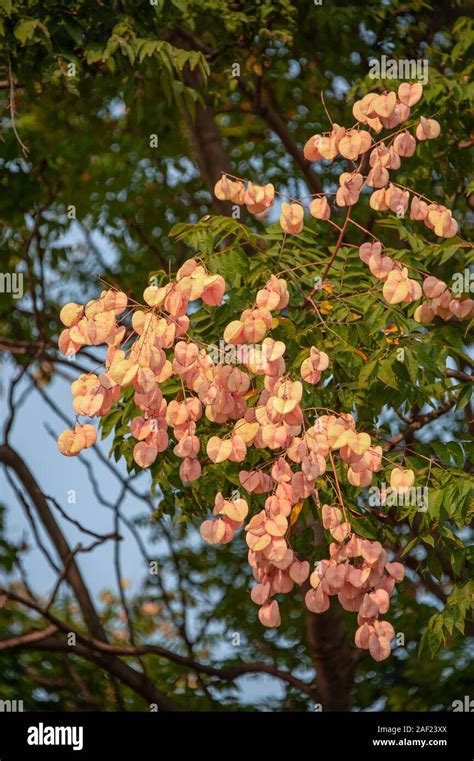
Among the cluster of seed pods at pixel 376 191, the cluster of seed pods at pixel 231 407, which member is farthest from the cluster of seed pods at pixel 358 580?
the cluster of seed pods at pixel 376 191

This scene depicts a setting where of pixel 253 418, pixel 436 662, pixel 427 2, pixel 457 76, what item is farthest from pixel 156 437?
pixel 427 2

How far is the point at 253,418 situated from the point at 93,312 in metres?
0.65

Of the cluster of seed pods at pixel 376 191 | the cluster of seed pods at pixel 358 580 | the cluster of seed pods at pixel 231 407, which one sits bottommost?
the cluster of seed pods at pixel 358 580

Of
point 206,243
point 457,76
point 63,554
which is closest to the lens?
point 206,243

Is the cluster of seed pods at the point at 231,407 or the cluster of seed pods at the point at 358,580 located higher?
the cluster of seed pods at the point at 231,407

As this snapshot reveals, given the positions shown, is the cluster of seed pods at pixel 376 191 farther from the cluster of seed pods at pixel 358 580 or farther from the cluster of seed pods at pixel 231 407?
the cluster of seed pods at pixel 358 580

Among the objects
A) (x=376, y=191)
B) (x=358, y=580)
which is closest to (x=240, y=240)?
(x=376, y=191)

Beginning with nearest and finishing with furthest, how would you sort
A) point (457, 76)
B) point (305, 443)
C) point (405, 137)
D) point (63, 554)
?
point (305, 443) < point (405, 137) < point (457, 76) < point (63, 554)

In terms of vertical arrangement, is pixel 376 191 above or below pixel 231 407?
above

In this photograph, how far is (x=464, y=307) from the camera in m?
4.30

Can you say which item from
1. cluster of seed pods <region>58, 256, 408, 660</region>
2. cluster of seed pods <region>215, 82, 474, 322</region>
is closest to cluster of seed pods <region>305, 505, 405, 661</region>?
cluster of seed pods <region>58, 256, 408, 660</region>

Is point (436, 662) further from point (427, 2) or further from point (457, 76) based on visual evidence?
point (427, 2)

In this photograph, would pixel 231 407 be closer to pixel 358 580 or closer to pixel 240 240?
pixel 358 580

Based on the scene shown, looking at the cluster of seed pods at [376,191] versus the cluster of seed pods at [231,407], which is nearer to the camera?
the cluster of seed pods at [231,407]
